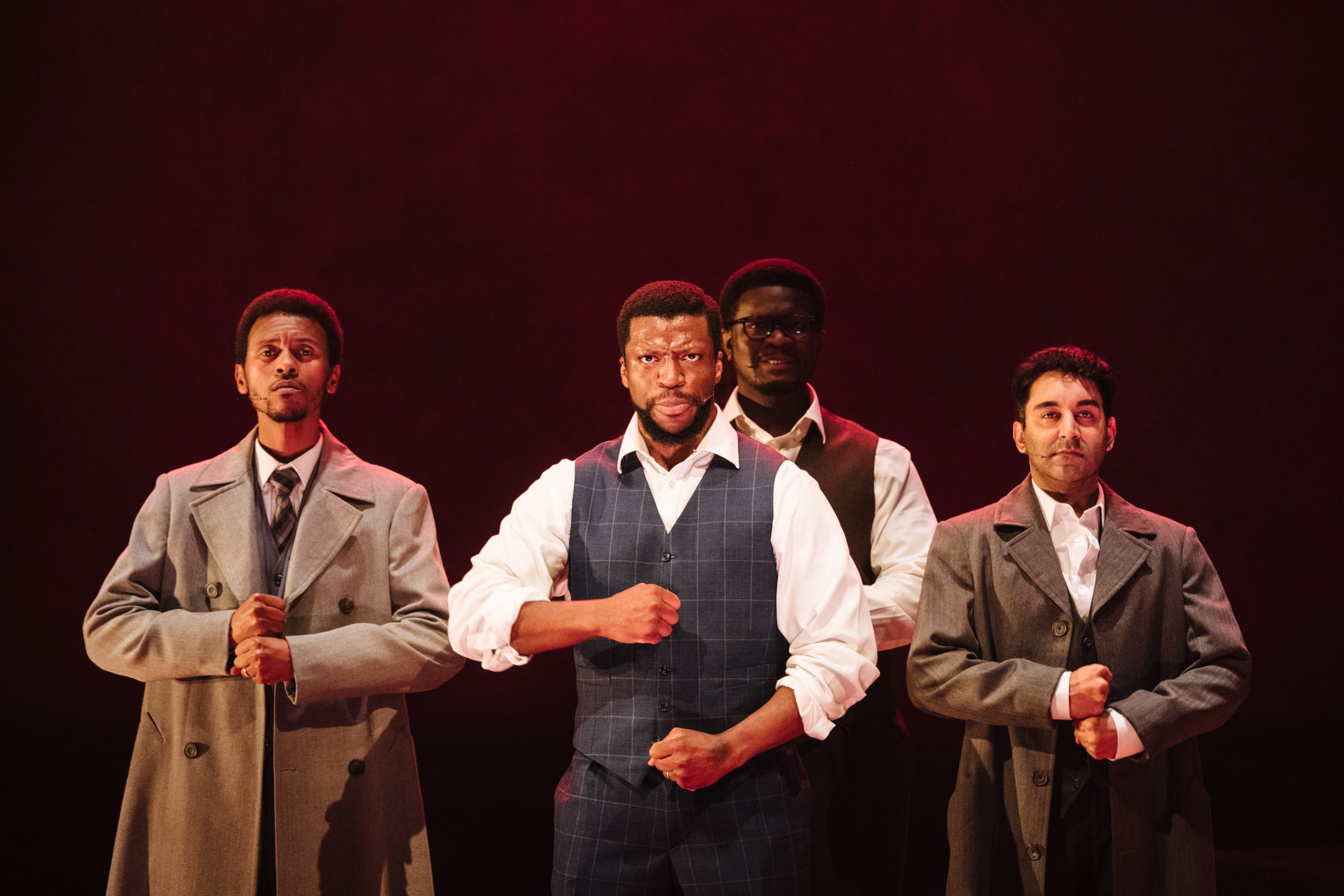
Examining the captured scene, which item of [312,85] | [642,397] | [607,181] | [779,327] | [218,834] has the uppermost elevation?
[312,85]

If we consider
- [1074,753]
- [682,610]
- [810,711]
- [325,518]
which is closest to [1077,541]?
[1074,753]

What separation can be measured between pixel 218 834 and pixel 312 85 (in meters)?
3.38

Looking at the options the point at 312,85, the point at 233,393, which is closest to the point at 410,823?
the point at 233,393

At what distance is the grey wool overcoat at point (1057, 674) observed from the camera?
2.48m

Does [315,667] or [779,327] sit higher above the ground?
[779,327]

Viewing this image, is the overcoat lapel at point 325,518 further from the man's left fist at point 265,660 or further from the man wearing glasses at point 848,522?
the man wearing glasses at point 848,522

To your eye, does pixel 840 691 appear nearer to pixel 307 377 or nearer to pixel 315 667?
pixel 315 667

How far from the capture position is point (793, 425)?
328cm

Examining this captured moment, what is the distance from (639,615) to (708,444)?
443mm

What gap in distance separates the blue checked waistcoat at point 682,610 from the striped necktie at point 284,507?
2.94ft

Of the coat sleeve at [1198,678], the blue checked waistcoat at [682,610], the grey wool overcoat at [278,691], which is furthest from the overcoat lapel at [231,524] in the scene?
the coat sleeve at [1198,678]

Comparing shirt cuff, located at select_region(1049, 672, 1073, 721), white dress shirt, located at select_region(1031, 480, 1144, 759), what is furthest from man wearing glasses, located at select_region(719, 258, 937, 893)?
shirt cuff, located at select_region(1049, 672, 1073, 721)

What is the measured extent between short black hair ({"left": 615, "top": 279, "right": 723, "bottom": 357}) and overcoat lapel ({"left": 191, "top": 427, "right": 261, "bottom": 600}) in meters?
1.04

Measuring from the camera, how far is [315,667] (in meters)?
2.68
